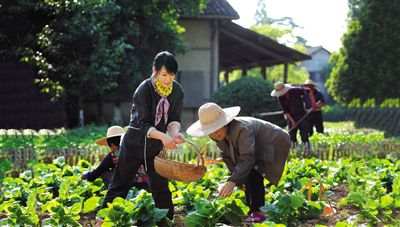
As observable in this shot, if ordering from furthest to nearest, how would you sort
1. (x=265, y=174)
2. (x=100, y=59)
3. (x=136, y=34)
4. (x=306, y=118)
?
(x=136, y=34) → (x=100, y=59) → (x=306, y=118) → (x=265, y=174)

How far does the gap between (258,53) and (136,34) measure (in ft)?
25.6

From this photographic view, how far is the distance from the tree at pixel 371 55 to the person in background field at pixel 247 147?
67.6 ft

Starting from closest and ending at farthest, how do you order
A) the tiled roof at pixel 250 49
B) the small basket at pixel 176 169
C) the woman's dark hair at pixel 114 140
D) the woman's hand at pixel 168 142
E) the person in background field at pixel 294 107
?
1. the woman's hand at pixel 168 142
2. the small basket at pixel 176 169
3. the woman's dark hair at pixel 114 140
4. the person in background field at pixel 294 107
5. the tiled roof at pixel 250 49

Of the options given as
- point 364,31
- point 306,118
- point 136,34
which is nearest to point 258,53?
point 364,31

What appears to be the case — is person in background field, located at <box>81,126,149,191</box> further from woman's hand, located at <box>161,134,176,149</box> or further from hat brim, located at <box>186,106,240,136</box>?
woman's hand, located at <box>161,134,176,149</box>

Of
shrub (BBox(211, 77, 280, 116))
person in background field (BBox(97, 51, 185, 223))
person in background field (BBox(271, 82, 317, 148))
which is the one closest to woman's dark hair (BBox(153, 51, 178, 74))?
person in background field (BBox(97, 51, 185, 223))

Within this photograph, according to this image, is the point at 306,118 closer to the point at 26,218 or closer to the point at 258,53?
the point at 26,218

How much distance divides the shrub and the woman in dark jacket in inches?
464

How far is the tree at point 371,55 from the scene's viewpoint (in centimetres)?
2508

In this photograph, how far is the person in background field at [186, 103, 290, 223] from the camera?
5.16 metres

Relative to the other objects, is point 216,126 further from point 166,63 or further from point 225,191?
point 166,63

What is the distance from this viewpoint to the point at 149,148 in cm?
523

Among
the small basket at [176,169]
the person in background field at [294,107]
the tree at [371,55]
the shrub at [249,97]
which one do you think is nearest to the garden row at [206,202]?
the small basket at [176,169]

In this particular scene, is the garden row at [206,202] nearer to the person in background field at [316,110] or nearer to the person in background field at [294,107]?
the person in background field at [294,107]
